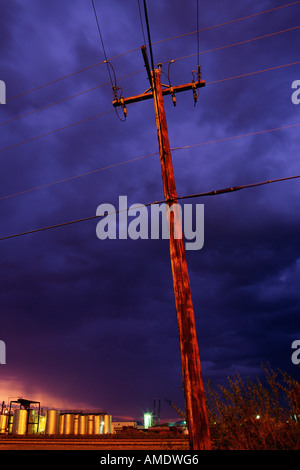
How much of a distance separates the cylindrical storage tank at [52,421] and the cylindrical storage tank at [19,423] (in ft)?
6.84

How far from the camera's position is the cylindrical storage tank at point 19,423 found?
28.0 meters

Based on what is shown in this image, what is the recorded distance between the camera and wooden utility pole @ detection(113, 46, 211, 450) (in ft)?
23.2

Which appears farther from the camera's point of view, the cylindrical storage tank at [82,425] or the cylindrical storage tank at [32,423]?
the cylindrical storage tank at [32,423]

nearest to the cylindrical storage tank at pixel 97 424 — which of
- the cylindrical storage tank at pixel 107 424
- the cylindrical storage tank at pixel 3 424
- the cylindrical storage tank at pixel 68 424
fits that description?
the cylindrical storage tank at pixel 107 424

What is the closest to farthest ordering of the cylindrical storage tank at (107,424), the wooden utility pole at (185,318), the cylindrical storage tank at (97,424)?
the wooden utility pole at (185,318)
the cylindrical storage tank at (97,424)
the cylindrical storage tank at (107,424)

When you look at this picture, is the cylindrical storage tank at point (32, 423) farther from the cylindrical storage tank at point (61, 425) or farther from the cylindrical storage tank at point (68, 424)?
the cylindrical storage tank at point (68, 424)

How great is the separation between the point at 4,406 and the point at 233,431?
168 feet

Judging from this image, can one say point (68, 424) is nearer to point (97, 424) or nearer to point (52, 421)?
point (52, 421)

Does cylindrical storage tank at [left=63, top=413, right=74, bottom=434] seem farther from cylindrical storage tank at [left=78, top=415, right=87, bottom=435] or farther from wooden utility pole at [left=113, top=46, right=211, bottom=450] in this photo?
wooden utility pole at [left=113, top=46, right=211, bottom=450]

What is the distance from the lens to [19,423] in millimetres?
28234

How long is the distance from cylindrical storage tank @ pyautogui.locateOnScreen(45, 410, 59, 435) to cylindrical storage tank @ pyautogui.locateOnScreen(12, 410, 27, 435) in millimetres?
2084
